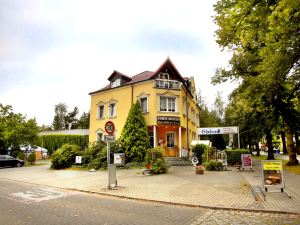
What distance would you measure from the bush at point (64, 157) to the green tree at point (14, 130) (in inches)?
394

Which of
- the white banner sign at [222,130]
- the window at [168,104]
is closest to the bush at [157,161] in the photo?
the white banner sign at [222,130]

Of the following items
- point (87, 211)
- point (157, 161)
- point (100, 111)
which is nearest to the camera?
point (87, 211)

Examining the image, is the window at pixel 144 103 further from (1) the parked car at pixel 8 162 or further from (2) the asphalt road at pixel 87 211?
(2) the asphalt road at pixel 87 211

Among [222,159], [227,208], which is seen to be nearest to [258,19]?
[227,208]

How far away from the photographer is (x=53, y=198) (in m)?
10.1

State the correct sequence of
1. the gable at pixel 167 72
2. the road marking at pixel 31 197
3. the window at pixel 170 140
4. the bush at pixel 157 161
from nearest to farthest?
the road marking at pixel 31 197 < the bush at pixel 157 161 < the gable at pixel 167 72 < the window at pixel 170 140

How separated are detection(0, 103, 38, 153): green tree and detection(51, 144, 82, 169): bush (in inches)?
394

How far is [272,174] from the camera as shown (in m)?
10.4

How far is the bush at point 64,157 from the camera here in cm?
2332

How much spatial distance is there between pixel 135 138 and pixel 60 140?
26468mm

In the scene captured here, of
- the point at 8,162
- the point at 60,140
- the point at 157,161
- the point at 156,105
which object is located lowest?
the point at 8,162

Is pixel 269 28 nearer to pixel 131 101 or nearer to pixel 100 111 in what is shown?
pixel 131 101

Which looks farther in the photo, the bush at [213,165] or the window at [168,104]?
the window at [168,104]

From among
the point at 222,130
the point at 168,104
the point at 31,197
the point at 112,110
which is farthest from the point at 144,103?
the point at 31,197
